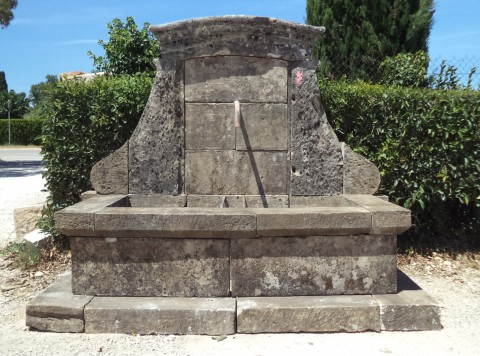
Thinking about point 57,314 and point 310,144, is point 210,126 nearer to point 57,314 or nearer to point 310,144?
point 310,144

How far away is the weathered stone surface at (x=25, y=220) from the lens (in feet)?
20.4

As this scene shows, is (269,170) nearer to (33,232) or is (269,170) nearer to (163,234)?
(163,234)

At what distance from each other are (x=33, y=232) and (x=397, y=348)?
4628 millimetres

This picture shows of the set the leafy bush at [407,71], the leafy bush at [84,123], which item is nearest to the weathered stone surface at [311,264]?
the leafy bush at [84,123]

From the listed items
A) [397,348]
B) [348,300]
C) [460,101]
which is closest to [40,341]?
[348,300]

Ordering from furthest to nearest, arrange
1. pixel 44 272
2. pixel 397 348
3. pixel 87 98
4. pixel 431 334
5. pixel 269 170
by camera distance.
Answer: pixel 87 98 → pixel 44 272 → pixel 269 170 → pixel 431 334 → pixel 397 348

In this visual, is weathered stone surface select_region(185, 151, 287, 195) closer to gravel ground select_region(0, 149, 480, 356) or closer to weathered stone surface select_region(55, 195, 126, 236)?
weathered stone surface select_region(55, 195, 126, 236)

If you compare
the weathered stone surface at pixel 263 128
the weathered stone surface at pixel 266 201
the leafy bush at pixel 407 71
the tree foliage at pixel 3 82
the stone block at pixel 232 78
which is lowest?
the weathered stone surface at pixel 266 201

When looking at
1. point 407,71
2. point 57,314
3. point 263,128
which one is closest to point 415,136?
point 407,71

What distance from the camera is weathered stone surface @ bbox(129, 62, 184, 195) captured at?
458 cm

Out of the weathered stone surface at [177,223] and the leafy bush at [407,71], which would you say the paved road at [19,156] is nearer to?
the leafy bush at [407,71]

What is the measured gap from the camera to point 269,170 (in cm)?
469

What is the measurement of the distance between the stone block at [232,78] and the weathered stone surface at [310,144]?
0.22 metres

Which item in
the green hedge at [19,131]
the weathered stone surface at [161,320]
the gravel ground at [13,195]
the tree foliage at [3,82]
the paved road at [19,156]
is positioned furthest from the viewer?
the tree foliage at [3,82]
